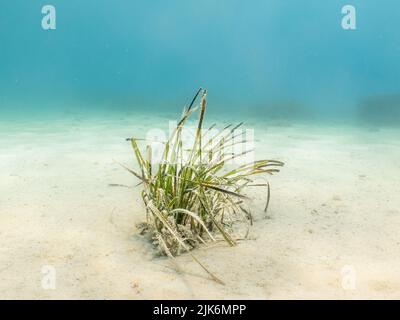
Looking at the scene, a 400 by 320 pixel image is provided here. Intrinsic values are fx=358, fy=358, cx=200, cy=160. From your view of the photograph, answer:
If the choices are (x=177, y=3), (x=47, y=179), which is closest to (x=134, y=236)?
(x=47, y=179)

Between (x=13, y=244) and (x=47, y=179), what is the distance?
6.13 ft

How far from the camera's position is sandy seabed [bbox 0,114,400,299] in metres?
2.17

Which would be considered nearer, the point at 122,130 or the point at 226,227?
the point at 226,227

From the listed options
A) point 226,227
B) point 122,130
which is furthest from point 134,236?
point 122,130

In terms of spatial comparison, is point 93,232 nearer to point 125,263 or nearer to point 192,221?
point 125,263

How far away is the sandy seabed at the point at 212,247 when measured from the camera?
2.17 metres

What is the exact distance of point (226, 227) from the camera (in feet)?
9.80

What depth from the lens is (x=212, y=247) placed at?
265cm

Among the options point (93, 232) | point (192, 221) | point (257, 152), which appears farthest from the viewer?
point (257, 152)

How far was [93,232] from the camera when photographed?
2.92 meters

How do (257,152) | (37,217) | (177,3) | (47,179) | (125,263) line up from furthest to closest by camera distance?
1. (177,3)
2. (257,152)
3. (47,179)
4. (37,217)
5. (125,263)
